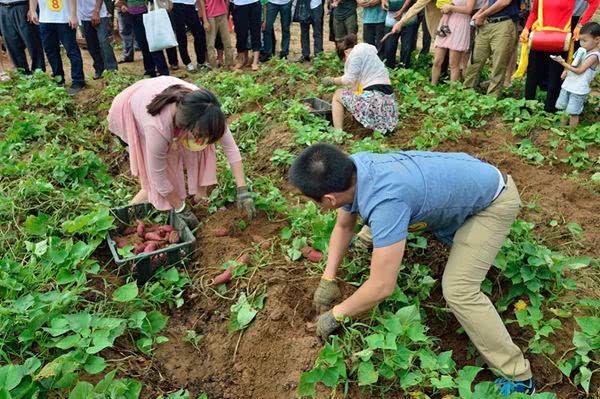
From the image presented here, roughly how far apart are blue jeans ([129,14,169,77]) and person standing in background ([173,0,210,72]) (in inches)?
22.5

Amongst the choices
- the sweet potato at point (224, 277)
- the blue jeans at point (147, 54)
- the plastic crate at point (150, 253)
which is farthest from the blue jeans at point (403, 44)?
the sweet potato at point (224, 277)

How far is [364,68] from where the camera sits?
4.89m

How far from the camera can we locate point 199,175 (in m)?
3.40

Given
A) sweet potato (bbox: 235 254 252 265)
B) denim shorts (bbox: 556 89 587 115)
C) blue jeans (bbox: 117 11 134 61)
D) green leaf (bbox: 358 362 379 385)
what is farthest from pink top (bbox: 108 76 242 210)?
blue jeans (bbox: 117 11 134 61)

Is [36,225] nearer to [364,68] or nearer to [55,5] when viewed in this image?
[364,68]

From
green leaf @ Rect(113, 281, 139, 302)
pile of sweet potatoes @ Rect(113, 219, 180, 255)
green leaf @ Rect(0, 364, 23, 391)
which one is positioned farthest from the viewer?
pile of sweet potatoes @ Rect(113, 219, 180, 255)

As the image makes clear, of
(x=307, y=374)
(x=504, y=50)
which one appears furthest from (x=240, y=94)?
(x=307, y=374)

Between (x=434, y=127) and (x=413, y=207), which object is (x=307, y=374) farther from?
(x=434, y=127)

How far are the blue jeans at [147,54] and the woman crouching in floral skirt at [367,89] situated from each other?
3.06 meters

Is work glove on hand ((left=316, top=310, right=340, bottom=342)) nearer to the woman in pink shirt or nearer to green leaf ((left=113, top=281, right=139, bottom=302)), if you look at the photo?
green leaf ((left=113, top=281, right=139, bottom=302))

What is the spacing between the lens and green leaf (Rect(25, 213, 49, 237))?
120 inches

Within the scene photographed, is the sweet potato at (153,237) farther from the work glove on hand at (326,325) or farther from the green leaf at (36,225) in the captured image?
the work glove on hand at (326,325)

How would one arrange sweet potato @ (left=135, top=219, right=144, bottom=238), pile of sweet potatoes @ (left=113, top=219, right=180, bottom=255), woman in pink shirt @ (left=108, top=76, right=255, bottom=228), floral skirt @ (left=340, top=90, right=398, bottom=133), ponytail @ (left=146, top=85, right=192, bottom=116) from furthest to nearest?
floral skirt @ (left=340, top=90, right=398, bottom=133), sweet potato @ (left=135, top=219, right=144, bottom=238), pile of sweet potatoes @ (left=113, top=219, right=180, bottom=255), ponytail @ (left=146, top=85, right=192, bottom=116), woman in pink shirt @ (left=108, top=76, right=255, bottom=228)

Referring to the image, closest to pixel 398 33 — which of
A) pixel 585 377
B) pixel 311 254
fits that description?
pixel 311 254
